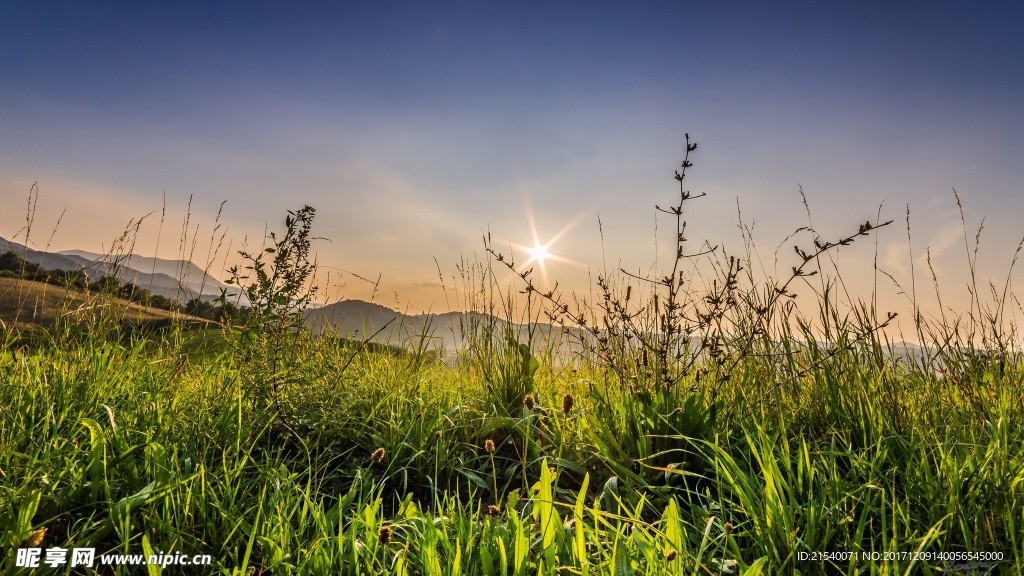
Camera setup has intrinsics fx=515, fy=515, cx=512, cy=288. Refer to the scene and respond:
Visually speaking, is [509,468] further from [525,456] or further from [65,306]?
[65,306]

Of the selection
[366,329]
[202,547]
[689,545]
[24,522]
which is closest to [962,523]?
A: [689,545]

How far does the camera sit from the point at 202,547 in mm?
1748

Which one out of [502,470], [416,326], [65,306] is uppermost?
[416,326]

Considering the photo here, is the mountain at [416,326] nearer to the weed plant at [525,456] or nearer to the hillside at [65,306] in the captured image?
the weed plant at [525,456]

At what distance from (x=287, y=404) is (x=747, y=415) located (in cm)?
252

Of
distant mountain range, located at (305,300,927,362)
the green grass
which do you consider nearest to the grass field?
the green grass

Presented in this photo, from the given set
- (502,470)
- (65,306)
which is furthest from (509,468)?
(65,306)

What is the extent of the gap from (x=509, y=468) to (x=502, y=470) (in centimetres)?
17

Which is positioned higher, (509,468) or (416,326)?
(416,326)

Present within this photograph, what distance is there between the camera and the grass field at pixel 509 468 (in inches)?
63.1

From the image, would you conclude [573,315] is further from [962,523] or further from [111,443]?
[111,443]

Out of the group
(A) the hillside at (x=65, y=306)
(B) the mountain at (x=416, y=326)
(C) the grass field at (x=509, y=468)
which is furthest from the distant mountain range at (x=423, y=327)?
(A) the hillside at (x=65, y=306)

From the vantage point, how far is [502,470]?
9.11 ft

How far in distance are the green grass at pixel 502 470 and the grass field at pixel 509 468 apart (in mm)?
13
